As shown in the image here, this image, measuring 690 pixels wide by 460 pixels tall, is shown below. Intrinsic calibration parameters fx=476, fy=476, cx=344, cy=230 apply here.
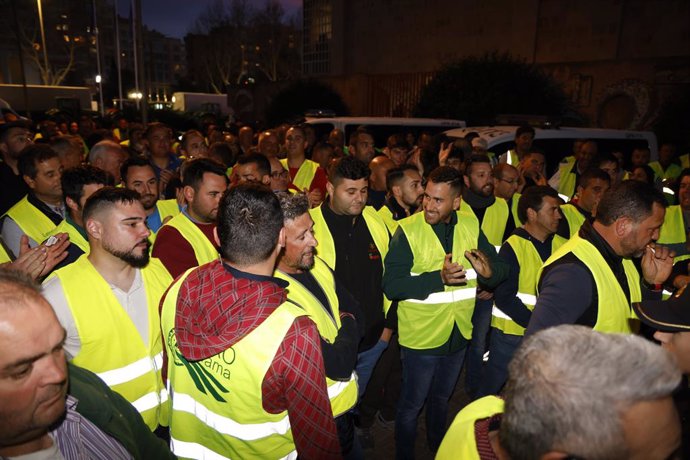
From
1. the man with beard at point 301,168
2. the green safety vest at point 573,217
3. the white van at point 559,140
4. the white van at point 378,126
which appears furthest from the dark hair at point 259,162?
the white van at point 378,126

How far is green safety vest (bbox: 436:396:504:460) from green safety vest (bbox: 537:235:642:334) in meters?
1.27

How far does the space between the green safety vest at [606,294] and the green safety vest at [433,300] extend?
932 mm

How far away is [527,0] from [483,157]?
76.7 feet

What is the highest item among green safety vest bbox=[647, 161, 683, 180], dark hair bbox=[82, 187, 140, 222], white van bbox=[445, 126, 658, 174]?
white van bbox=[445, 126, 658, 174]

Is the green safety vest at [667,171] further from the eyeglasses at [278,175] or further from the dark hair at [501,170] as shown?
the eyeglasses at [278,175]

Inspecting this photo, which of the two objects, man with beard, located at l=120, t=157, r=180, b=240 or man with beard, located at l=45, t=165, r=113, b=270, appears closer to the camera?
man with beard, located at l=45, t=165, r=113, b=270

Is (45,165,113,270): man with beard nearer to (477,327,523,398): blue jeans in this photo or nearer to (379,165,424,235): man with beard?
(379,165,424,235): man with beard

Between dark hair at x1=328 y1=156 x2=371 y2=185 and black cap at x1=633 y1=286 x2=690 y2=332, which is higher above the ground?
dark hair at x1=328 y1=156 x2=371 y2=185

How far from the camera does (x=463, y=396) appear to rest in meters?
4.81

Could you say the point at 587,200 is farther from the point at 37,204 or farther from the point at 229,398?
the point at 37,204

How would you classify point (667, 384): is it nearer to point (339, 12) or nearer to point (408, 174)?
point (408, 174)

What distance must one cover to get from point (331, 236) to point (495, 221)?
2.16 m

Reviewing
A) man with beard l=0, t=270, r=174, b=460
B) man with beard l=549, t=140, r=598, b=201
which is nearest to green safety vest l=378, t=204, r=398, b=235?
man with beard l=0, t=270, r=174, b=460

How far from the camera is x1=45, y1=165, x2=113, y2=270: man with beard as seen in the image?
3283mm
